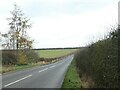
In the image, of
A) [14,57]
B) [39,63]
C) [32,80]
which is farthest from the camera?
[39,63]

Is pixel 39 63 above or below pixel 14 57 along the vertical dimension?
below

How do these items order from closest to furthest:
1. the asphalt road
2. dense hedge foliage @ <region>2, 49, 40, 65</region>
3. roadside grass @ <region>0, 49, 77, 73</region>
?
the asphalt road
roadside grass @ <region>0, 49, 77, 73</region>
dense hedge foliage @ <region>2, 49, 40, 65</region>

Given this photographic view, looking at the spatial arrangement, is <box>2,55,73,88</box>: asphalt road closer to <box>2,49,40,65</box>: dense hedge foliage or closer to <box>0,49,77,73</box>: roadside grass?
<box>0,49,77,73</box>: roadside grass

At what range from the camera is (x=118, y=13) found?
1216 cm

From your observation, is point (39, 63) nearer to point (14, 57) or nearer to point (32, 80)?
point (14, 57)

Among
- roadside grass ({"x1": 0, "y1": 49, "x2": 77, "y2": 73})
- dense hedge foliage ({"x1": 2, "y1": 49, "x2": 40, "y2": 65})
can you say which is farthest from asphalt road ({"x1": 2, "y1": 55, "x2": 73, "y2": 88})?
dense hedge foliage ({"x1": 2, "y1": 49, "x2": 40, "y2": 65})

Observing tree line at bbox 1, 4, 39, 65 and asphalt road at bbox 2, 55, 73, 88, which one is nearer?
asphalt road at bbox 2, 55, 73, 88

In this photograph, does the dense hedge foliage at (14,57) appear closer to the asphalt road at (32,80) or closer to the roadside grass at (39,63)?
the roadside grass at (39,63)

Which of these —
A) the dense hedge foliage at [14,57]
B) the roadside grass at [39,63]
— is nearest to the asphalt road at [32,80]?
the roadside grass at [39,63]

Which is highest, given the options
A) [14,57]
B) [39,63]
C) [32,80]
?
[14,57]

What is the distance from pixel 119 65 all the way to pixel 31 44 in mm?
52636

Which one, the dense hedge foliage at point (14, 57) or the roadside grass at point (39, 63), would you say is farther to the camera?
the dense hedge foliage at point (14, 57)

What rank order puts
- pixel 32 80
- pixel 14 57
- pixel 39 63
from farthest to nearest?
1. pixel 39 63
2. pixel 14 57
3. pixel 32 80

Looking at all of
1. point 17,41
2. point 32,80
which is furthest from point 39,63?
point 32,80
